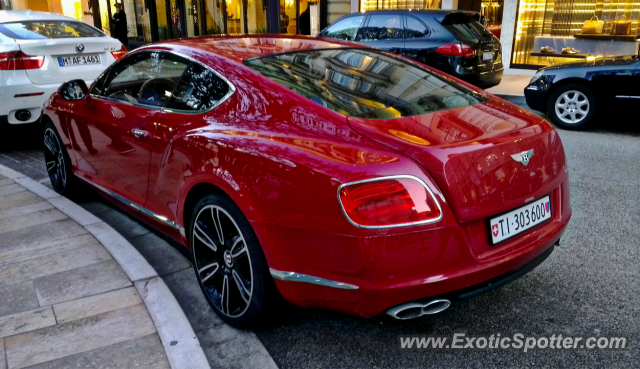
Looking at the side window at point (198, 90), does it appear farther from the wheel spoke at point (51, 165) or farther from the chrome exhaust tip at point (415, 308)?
the wheel spoke at point (51, 165)

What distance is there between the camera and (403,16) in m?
9.49

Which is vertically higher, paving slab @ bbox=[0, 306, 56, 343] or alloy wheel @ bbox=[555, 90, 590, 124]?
alloy wheel @ bbox=[555, 90, 590, 124]

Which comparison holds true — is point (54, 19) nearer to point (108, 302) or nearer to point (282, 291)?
point (108, 302)

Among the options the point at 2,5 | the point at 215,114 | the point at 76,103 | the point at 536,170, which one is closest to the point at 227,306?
the point at 215,114

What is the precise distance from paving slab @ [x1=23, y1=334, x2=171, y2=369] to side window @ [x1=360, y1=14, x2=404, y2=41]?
7.76 m

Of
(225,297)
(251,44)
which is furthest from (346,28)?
(225,297)

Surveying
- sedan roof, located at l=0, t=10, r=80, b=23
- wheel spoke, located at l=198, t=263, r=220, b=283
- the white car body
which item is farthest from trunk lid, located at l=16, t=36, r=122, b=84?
wheel spoke, located at l=198, t=263, r=220, b=283

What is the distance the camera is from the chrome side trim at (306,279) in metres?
2.36

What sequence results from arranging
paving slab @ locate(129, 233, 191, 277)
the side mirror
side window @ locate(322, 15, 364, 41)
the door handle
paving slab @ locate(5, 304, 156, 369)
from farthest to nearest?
side window @ locate(322, 15, 364, 41) → the side mirror → paving slab @ locate(129, 233, 191, 277) → the door handle → paving slab @ locate(5, 304, 156, 369)

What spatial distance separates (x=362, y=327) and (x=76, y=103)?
298 centimetres

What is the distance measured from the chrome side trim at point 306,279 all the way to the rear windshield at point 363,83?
782mm

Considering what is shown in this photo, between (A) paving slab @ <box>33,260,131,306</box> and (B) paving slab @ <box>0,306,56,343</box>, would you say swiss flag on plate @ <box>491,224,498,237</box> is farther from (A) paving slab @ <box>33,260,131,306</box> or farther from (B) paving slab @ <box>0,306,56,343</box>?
(B) paving slab @ <box>0,306,56,343</box>

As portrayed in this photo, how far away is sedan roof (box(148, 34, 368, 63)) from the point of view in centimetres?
327

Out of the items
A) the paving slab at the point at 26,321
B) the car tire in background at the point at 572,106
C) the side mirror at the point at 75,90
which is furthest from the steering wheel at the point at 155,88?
the car tire in background at the point at 572,106
